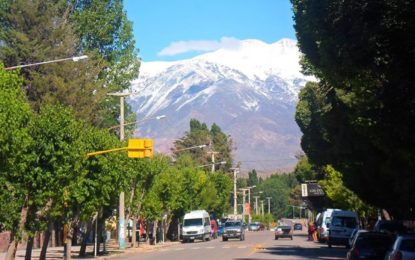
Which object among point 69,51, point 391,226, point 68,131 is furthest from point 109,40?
point 391,226

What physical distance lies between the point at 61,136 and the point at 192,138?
111181mm

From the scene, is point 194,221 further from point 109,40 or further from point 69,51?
point 69,51

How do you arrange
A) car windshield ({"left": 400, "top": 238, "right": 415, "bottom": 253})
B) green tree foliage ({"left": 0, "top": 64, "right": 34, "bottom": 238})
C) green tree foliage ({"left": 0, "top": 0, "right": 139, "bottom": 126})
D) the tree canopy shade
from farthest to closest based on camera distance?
1. green tree foliage ({"left": 0, "top": 0, "right": 139, "bottom": 126})
2. green tree foliage ({"left": 0, "top": 64, "right": 34, "bottom": 238})
3. the tree canopy shade
4. car windshield ({"left": 400, "top": 238, "right": 415, "bottom": 253})

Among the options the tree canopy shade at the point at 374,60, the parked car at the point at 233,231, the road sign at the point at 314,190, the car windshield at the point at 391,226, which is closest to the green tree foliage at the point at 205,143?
the road sign at the point at 314,190

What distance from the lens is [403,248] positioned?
2161 cm

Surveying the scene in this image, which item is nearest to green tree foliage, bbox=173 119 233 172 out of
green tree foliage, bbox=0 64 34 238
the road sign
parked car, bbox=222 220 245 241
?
the road sign

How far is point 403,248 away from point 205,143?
401 feet

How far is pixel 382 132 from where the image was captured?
94.8 ft

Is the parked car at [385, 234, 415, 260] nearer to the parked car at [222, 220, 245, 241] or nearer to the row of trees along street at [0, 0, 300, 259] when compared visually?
the row of trees along street at [0, 0, 300, 259]

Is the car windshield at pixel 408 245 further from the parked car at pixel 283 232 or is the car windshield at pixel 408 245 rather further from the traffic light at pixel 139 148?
the parked car at pixel 283 232

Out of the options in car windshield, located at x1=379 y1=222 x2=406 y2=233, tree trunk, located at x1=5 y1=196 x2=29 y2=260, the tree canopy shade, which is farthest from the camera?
car windshield, located at x1=379 y1=222 x2=406 y2=233

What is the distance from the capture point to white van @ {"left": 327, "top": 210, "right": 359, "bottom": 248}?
53.5 meters

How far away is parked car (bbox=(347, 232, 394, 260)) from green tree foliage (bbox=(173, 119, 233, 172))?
10898 cm

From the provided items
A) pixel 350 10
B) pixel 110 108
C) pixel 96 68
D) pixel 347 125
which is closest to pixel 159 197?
pixel 110 108
